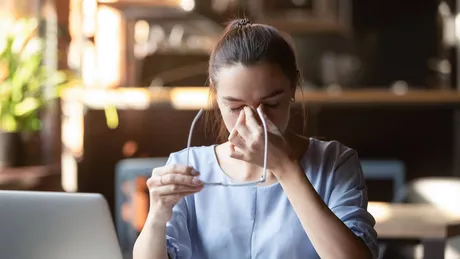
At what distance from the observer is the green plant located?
2.87 metres

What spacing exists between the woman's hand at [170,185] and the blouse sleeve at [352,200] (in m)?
0.26

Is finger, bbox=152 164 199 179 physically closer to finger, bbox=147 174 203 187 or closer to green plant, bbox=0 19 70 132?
finger, bbox=147 174 203 187

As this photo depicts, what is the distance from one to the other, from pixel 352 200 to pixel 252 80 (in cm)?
24

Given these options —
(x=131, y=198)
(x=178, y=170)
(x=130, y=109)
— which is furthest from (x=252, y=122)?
(x=130, y=109)

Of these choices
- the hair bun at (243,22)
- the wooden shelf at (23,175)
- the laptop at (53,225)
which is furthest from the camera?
the wooden shelf at (23,175)

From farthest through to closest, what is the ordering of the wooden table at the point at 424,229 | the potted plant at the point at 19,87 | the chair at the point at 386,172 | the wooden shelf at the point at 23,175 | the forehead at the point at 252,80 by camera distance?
the chair at the point at 386,172 → the potted plant at the point at 19,87 → the wooden shelf at the point at 23,175 → the wooden table at the point at 424,229 → the forehead at the point at 252,80

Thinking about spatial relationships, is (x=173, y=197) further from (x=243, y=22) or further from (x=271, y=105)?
(x=243, y=22)

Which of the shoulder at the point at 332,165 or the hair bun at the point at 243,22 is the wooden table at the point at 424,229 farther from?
the hair bun at the point at 243,22

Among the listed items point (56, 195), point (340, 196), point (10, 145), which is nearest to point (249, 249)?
point (340, 196)

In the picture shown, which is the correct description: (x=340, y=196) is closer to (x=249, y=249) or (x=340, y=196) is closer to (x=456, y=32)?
(x=249, y=249)

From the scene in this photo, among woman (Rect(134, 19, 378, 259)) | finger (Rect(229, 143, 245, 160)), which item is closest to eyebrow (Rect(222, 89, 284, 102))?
woman (Rect(134, 19, 378, 259))

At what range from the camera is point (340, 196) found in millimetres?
1171

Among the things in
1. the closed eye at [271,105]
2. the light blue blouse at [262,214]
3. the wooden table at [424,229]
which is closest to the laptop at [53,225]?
the light blue blouse at [262,214]

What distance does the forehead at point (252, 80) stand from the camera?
112 centimetres
